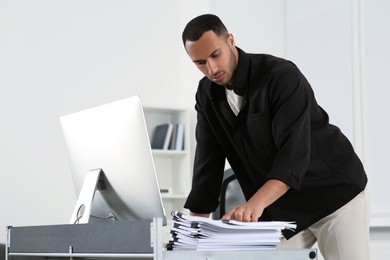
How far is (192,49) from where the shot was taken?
1982 mm

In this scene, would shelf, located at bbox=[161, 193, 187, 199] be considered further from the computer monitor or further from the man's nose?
the man's nose

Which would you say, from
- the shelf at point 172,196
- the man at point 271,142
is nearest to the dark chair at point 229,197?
the man at point 271,142

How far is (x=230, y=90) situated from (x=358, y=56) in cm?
310

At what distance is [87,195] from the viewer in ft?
6.48

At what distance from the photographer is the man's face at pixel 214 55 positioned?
6.46ft

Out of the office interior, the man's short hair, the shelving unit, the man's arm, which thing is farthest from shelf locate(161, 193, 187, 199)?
the man's arm

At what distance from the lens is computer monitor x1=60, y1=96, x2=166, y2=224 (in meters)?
1.81

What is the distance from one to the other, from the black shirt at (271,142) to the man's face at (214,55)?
0.16 ft

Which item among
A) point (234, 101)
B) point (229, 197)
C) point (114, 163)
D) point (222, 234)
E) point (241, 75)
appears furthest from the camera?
point (229, 197)

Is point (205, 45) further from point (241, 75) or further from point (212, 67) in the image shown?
point (241, 75)

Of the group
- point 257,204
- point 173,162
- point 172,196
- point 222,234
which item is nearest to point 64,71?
point 173,162

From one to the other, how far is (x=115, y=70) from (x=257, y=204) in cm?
366

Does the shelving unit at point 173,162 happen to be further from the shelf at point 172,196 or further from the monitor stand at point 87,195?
the monitor stand at point 87,195

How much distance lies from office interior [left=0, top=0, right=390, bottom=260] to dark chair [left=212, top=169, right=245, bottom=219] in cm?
196
